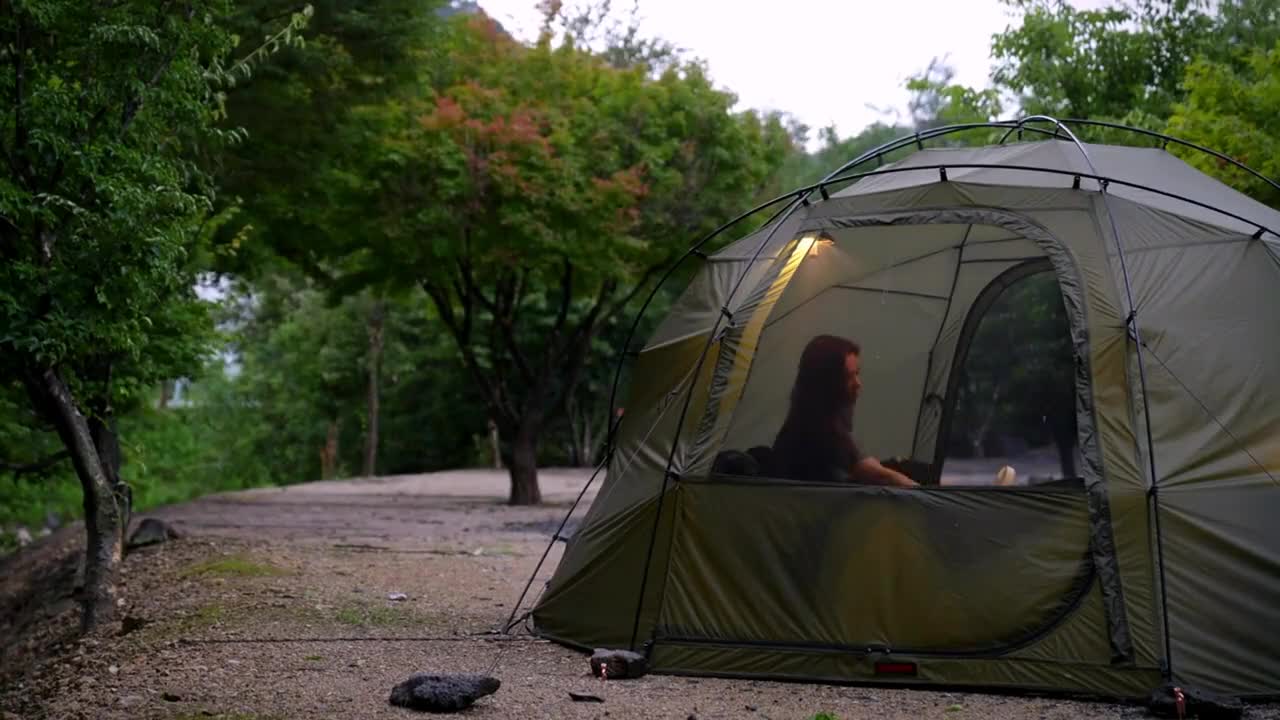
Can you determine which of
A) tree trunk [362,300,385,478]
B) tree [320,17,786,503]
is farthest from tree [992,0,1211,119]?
tree trunk [362,300,385,478]

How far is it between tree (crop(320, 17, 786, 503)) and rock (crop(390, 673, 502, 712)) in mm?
10918

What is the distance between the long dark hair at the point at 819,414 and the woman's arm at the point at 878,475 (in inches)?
3.2

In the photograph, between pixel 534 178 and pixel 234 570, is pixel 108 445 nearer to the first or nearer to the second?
pixel 234 570

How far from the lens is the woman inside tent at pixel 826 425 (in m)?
7.02

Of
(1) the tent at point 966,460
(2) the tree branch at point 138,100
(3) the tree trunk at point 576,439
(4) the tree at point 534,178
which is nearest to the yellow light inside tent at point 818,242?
(1) the tent at point 966,460

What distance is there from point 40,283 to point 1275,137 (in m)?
9.74

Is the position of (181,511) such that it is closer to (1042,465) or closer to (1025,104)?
(1025,104)

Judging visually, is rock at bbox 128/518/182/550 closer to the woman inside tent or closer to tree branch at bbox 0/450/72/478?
tree branch at bbox 0/450/72/478

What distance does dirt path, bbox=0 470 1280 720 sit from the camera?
613 centimetres

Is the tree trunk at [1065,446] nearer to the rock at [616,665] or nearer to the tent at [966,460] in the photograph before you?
the tent at [966,460]

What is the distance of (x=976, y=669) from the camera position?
645cm

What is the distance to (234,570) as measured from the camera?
10.6 meters

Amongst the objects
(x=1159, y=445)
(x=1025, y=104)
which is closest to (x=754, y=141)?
(x=1025, y=104)

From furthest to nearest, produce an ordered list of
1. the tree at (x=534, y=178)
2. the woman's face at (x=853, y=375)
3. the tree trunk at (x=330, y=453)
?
the tree trunk at (x=330, y=453) < the tree at (x=534, y=178) < the woman's face at (x=853, y=375)
